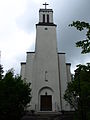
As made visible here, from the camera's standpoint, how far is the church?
29656 millimetres

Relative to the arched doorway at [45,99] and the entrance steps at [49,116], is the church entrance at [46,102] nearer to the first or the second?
the arched doorway at [45,99]

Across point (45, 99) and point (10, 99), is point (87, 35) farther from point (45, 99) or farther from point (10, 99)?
point (45, 99)

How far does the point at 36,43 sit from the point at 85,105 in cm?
1613

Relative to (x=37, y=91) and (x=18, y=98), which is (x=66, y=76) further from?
(x=18, y=98)

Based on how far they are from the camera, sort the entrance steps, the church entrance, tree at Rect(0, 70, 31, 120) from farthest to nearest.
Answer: the church entrance → the entrance steps → tree at Rect(0, 70, 31, 120)

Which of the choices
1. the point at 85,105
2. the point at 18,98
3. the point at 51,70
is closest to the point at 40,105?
the point at 51,70

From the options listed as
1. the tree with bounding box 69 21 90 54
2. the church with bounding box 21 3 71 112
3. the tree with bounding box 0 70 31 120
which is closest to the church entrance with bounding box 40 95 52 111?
the church with bounding box 21 3 71 112

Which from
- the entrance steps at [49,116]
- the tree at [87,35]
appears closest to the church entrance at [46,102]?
the entrance steps at [49,116]

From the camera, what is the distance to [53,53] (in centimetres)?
3184

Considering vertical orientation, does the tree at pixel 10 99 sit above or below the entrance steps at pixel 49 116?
above

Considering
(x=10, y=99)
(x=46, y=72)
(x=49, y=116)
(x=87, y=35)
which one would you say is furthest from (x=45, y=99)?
(x=87, y=35)

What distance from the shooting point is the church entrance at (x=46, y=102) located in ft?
97.0

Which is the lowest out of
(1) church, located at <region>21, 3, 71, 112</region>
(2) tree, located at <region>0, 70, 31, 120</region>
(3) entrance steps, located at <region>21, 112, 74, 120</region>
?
(3) entrance steps, located at <region>21, 112, 74, 120</region>

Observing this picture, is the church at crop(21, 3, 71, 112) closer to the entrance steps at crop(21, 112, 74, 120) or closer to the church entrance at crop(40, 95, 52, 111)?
the church entrance at crop(40, 95, 52, 111)
